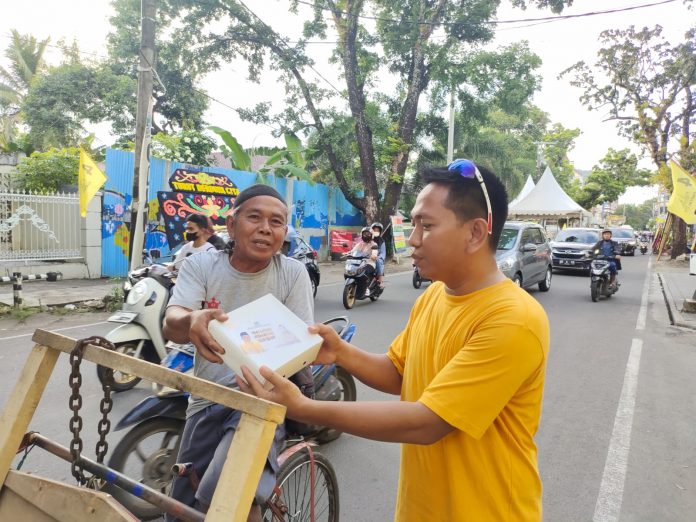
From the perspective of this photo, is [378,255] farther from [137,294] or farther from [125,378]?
[125,378]

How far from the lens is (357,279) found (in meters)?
9.04

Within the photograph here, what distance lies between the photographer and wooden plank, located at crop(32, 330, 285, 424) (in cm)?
104

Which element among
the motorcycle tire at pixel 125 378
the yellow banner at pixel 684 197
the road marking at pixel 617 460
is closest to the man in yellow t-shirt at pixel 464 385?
the road marking at pixel 617 460

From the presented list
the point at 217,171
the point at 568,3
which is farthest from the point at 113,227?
the point at 568,3

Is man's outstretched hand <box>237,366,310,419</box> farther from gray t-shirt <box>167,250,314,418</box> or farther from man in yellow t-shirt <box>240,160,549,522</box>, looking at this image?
gray t-shirt <box>167,250,314,418</box>

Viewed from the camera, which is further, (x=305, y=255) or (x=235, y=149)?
(x=235, y=149)

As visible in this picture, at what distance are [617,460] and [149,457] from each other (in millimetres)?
3071

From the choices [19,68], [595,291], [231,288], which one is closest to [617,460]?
[231,288]

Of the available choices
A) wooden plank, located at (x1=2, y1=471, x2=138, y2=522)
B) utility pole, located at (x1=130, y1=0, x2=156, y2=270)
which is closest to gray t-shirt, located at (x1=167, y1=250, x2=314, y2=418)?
wooden plank, located at (x1=2, y1=471, x2=138, y2=522)

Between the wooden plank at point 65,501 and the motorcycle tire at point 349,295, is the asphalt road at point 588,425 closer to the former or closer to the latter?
the motorcycle tire at point 349,295

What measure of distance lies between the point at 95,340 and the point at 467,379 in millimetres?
1085

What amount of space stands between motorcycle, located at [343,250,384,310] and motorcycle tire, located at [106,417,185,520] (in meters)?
6.31

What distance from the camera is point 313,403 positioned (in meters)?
1.18

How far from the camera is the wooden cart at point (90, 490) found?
1012mm
